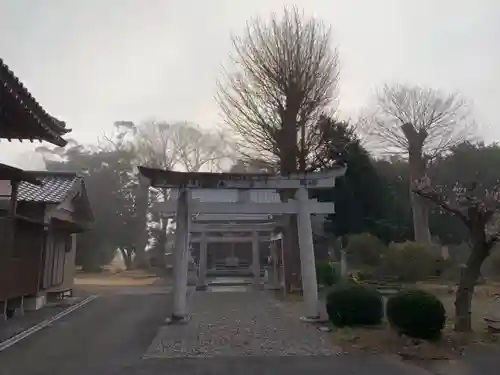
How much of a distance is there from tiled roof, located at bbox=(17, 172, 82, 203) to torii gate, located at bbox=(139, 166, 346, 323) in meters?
4.95

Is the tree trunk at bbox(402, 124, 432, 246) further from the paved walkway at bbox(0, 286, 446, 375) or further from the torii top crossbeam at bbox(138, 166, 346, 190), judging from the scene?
the torii top crossbeam at bbox(138, 166, 346, 190)

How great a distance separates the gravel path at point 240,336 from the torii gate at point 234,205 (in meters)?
0.95

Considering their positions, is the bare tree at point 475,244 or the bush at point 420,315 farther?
the bare tree at point 475,244

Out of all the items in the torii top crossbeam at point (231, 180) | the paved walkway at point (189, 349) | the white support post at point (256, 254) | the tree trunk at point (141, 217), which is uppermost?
the tree trunk at point (141, 217)

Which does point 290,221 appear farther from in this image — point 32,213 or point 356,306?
point 32,213

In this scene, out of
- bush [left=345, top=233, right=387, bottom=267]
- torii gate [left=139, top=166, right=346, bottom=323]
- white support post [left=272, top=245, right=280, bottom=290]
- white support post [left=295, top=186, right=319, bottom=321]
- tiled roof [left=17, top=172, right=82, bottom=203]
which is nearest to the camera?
white support post [left=295, top=186, right=319, bottom=321]

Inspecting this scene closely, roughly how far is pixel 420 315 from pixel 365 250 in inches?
605

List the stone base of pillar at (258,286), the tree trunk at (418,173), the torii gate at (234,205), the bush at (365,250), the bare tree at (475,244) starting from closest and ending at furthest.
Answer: the bare tree at (475,244), the torii gate at (234,205), the stone base of pillar at (258,286), the bush at (365,250), the tree trunk at (418,173)

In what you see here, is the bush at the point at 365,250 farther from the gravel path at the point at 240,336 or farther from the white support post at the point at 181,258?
the white support post at the point at 181,258

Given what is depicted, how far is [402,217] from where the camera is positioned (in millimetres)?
31250

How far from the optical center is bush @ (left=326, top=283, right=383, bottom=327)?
428 inches

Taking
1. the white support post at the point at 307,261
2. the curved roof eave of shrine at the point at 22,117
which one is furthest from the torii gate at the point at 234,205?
the curved roof eave of shrine at the point at 22,117

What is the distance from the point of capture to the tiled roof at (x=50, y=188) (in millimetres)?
15883

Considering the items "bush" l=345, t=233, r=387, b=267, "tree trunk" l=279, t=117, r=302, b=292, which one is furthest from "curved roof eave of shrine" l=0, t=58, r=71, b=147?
"bush" l=345, t=233, r=387, b=267
